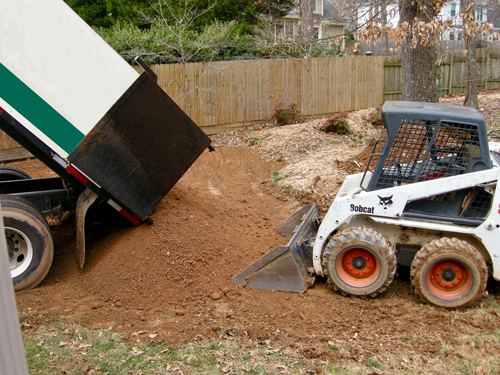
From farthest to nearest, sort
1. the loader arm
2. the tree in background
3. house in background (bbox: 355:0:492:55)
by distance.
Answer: the tree in background < house in background (bbox: 355:0:492:55) < the loader arm

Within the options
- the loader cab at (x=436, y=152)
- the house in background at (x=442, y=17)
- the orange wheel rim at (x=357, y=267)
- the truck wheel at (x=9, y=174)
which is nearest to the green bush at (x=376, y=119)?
the house in background at (x=442, y=17)

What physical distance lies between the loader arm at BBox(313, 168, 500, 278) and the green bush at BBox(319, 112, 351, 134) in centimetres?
856

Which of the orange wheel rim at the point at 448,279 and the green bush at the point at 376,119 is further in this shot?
the green bush at the point at 376,119

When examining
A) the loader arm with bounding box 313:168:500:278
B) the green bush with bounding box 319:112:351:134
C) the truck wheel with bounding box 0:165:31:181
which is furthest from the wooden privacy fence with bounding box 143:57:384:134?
the loader arm with bounding box 313:168:500:278

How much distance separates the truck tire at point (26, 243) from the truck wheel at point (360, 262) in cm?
327

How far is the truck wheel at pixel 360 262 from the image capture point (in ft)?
15.2

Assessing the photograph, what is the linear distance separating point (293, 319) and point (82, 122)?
3203 millimetres

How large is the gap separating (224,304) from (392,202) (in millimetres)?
2163

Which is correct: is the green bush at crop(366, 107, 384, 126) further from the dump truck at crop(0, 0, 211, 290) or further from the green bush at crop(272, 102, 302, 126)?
the dump truck at crop(0, 0, 211, 290)

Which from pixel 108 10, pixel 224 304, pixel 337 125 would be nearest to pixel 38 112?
pixel 224 304

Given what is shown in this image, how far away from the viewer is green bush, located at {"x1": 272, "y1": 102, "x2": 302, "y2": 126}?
14.7 metres

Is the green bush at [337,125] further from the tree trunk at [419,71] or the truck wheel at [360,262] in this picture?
the truck wheel at [360,262]

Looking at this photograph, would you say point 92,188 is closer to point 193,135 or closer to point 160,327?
point 193,135

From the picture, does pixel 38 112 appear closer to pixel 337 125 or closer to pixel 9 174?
pixel 9 174
